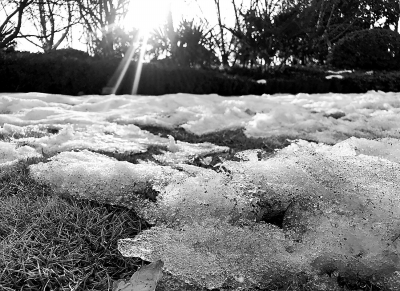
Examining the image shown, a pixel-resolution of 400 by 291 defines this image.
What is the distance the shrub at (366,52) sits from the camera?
13148mm

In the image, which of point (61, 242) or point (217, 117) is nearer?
point (61, 242)

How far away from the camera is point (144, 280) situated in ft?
2.79

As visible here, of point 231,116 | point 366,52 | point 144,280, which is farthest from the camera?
point 366,52

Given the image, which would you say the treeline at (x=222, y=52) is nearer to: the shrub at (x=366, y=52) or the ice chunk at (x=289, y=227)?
the shrub at (x=366, y=52)

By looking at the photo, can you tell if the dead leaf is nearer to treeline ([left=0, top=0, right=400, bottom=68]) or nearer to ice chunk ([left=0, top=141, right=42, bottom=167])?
ice chunk ([left=0, top=141, right=42, bottom=167])

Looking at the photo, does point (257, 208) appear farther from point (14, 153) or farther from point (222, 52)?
point (222, 52)

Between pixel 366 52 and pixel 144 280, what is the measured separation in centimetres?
1428

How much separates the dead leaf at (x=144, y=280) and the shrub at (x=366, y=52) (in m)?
13.8

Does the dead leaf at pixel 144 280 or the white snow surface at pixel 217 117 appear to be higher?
the white snow surface at pixel 217 117

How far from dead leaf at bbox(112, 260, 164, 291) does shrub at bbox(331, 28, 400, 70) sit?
1377 cm

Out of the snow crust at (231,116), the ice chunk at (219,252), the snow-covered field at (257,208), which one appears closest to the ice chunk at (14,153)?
the snow-covered field at (257,208)

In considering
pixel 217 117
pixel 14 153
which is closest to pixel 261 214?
pixel 14 153

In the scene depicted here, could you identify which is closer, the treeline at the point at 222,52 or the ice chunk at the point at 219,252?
the ice chunk at the point at 219,252

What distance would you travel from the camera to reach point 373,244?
926mm
